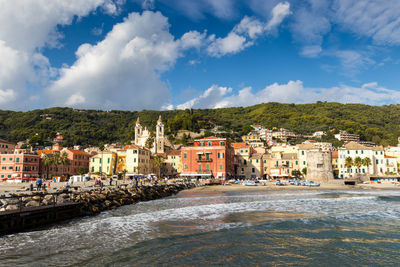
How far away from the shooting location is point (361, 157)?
259ft

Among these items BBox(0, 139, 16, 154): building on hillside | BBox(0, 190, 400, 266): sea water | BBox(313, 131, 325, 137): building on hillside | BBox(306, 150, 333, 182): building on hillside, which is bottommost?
BBox(0, 190, 400, 266): sea water

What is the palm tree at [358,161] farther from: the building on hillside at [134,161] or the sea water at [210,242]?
the sea water at [210,242]

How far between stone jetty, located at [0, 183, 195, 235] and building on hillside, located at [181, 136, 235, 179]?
1466 inches

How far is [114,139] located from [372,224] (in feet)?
521

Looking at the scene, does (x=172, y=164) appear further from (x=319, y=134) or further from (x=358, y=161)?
(x=319, y=134)

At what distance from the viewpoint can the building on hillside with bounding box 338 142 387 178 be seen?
7830 centimetres

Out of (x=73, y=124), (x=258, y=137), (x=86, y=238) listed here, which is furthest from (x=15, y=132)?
(x=86, y=238)

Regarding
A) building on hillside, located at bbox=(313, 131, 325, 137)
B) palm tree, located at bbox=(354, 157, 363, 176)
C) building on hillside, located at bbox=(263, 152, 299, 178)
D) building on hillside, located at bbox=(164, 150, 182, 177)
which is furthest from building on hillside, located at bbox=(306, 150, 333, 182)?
building on hillside, located at bbox=(313, 131, 325, 137)

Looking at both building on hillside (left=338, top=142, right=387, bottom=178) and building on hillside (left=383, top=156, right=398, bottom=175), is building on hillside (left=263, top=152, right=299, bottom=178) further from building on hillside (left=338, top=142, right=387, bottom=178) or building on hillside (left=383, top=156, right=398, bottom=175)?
building on hillside (left=383, top=156, right=398, bottom=175)

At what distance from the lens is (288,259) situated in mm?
12227

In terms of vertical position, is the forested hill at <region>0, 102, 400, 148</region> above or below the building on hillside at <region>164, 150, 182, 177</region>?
above

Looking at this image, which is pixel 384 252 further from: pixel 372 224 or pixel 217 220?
pixel 217 220

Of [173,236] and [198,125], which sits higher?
[198,125]

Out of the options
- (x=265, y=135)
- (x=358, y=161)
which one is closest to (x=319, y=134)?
(x=265, y=135)
